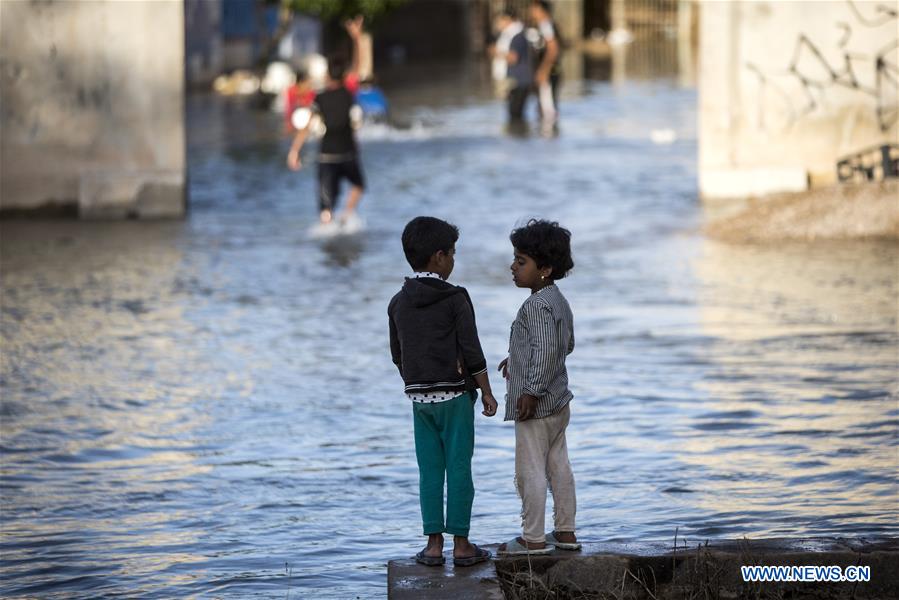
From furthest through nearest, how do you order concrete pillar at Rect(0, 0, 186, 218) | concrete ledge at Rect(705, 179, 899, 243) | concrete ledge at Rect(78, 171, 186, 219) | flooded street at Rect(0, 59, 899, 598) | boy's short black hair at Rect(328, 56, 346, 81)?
concrete ledge at Rect(78, 171, 186, 219) < concrete pillar at Rect(0, 0, 186, 218) < boy's short black hair at Rect(328, 56, 346, 81) < concrete ledge at Rect(705, 179, 899, 243) < flooded street at Rect(0, 59, 899, 598)

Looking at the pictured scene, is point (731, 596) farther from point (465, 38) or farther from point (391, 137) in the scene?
point (465, 38)

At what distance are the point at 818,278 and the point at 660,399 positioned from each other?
12.9ft

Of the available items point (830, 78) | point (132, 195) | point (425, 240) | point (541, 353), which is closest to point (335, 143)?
point (132, 195)

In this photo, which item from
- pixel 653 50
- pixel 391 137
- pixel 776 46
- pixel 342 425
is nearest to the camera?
pixel 342 425

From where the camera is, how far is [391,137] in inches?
1003

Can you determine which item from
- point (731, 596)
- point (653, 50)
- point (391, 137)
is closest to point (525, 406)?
point (731, 596)

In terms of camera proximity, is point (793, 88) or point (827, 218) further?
point (793, 88)

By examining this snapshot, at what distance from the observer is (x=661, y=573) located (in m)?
5.90

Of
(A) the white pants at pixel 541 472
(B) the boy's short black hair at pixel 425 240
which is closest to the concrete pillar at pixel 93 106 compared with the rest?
(B) the boy's short black hair at pixel 425 240

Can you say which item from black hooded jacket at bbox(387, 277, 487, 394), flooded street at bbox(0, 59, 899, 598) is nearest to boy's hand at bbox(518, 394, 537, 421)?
black hooded jacket at bbox(387, 277, 487, 394)

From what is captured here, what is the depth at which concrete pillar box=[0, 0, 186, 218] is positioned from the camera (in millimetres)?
16516

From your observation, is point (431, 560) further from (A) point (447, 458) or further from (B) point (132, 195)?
(B) point (132, 195)

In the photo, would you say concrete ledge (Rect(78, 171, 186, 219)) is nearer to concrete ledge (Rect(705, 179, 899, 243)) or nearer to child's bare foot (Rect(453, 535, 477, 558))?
concrete ledge (Rect(705, 179, 899, 243))

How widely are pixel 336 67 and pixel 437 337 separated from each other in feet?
32.2
